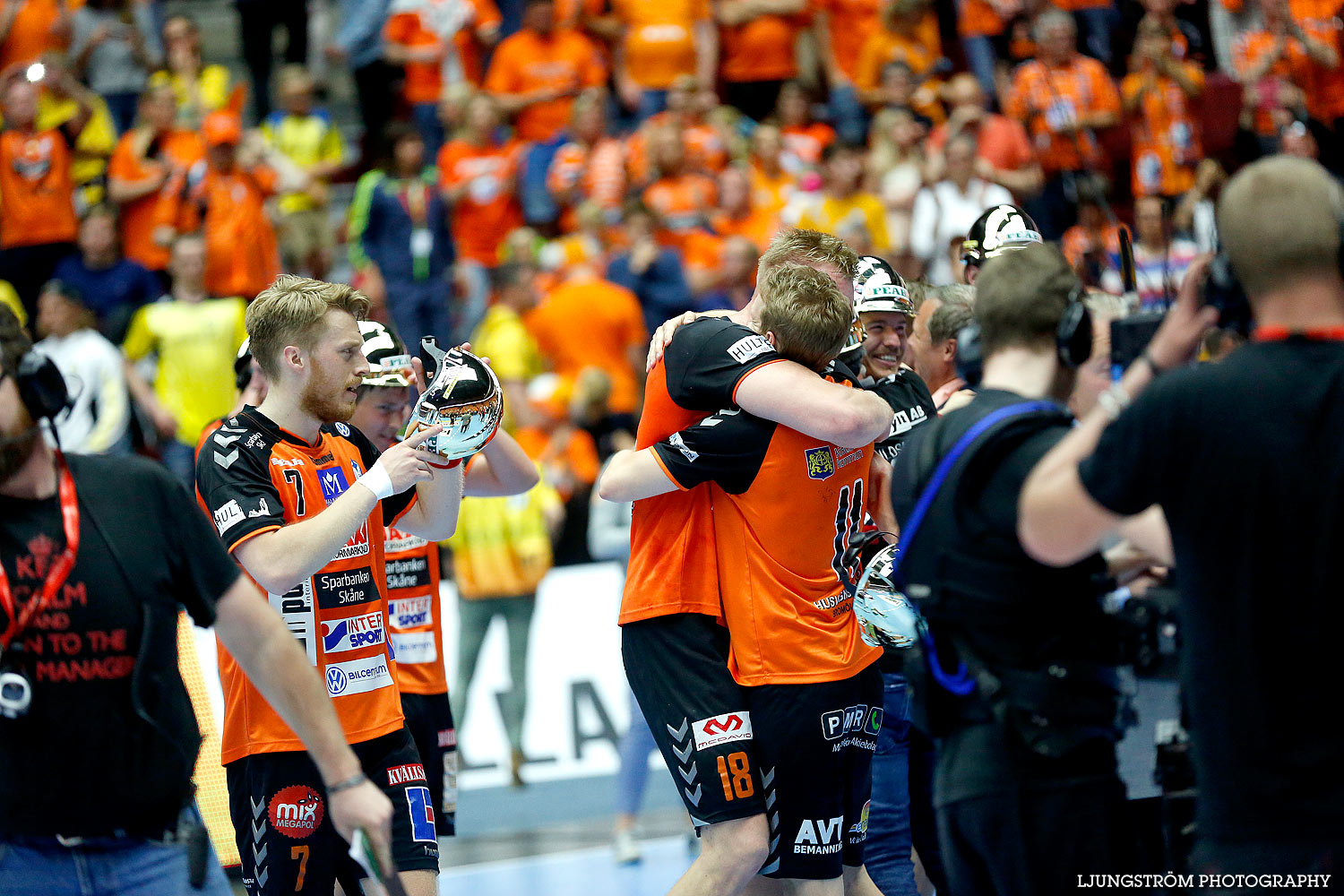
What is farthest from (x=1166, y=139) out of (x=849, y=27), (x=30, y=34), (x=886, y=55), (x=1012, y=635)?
(x=1012, y=635)

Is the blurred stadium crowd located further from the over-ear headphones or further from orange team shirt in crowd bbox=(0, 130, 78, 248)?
the over-ear headphones

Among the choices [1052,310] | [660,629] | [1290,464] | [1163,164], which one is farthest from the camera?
[1163,164]

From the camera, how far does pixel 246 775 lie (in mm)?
4559

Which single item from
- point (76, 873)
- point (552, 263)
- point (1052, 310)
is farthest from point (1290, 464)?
point (552, 263)

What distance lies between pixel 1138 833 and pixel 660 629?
1834 mm

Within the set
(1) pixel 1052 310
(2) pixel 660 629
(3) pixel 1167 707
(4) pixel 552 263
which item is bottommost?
(3) pixel 1167 707

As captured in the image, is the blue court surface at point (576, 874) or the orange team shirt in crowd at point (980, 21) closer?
the blue court surface at point (576, 874)

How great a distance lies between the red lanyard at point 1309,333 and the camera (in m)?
2.98

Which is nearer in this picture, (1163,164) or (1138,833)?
(1138,833)

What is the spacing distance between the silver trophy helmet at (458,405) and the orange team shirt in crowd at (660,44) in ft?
34.1

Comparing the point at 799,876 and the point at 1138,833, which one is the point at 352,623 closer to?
the point at 799,876

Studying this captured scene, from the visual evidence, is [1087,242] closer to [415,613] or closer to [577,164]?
[577,164]

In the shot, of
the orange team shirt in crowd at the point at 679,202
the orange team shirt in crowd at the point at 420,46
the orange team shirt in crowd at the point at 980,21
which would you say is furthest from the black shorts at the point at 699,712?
the orange team shirt in crowd at the point at 980,21

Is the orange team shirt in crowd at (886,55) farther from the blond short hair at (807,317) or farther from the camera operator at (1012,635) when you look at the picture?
the camera operator at (1012,635)
